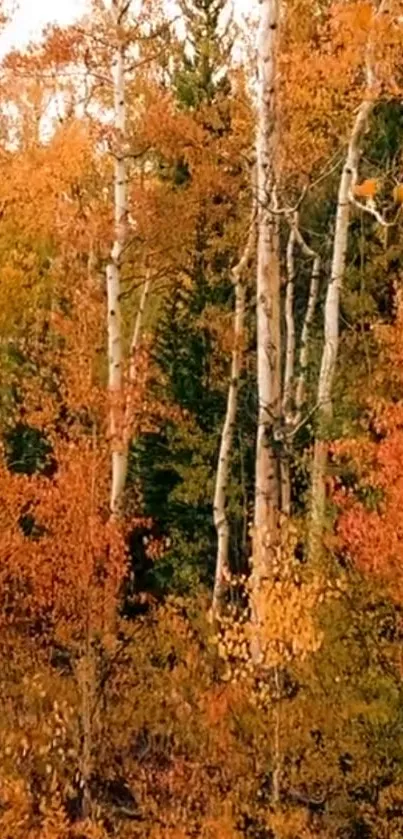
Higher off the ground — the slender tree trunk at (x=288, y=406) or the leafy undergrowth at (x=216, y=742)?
the slender tree trunk at (x=288, y=406)

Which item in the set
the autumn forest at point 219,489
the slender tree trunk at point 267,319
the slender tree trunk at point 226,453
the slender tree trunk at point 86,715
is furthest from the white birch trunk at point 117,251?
the slender tree trunk at point 267,319

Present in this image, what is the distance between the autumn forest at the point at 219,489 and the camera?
30.7 feet

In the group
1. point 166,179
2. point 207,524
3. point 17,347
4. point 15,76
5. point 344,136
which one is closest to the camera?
point 15,76

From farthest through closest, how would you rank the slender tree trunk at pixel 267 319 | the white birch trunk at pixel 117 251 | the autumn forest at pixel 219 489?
the white birch trunk at pixel 117 251, the autumn forest at pixel 219 489, the slender tree trunk at pixel 267 319

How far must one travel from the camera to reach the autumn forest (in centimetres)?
935

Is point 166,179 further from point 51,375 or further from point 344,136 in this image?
point 344,136

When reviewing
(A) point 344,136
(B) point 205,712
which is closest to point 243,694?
(B) point 205,712

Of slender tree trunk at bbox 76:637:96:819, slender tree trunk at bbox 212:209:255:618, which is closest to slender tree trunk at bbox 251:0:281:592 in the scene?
slender tree trunk at bbox 76:637:96:819

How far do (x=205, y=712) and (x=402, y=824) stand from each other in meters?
2.48

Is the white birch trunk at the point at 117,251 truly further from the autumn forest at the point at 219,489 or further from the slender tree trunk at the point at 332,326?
the slender tree trunk at the point at 332,326

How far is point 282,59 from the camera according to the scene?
1120 cm

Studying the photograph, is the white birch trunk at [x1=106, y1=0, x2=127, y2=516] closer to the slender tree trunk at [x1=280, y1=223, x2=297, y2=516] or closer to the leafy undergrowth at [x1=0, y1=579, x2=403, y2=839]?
the leafy undergrowth at [x1=0, y1=579, x2=403, y2=839]

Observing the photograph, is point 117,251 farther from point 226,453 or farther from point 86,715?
point 86,715

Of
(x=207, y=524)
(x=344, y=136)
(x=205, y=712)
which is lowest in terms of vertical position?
(x=205, y=712)
